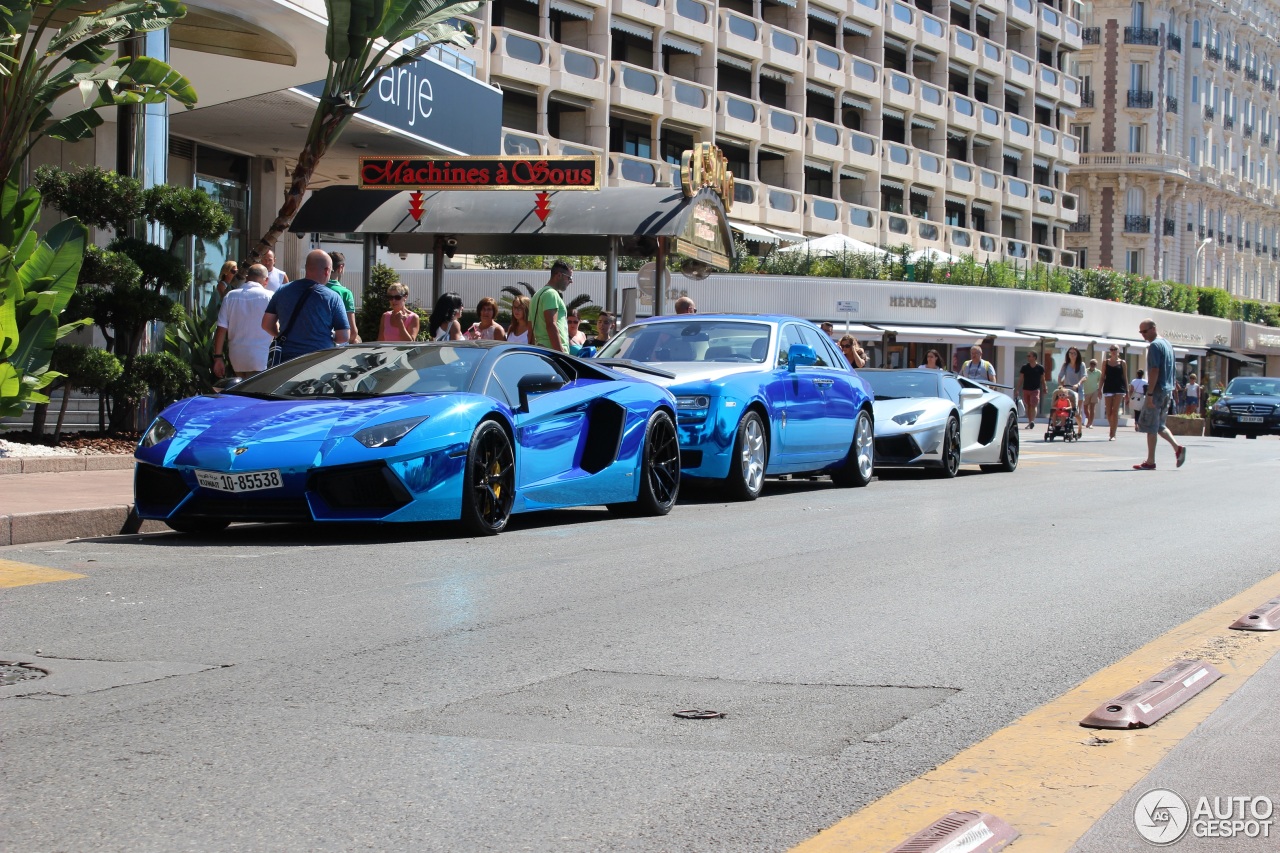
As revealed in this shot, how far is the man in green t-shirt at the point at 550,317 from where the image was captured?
15469mm

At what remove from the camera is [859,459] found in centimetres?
1550

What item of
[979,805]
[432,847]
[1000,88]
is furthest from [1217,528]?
[1000,88]

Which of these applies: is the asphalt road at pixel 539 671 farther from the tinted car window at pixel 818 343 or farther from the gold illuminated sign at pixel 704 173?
the gold illuminated sign at pixel 704 173

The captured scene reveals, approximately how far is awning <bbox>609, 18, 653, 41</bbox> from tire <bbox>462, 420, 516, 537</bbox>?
3766cm

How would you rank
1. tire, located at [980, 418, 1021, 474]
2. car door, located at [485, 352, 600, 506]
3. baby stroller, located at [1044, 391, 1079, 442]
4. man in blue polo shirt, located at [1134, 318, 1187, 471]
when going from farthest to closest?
baby stroller, located at [1044, 391, 1079, 442] < man in blue polo shirt, located at [1134, 318, 1187, 471] < tire, located at [980, 418, 1021, 474] < car door, located at [485, 352, 600, 506]

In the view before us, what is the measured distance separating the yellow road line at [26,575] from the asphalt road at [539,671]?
13 cm

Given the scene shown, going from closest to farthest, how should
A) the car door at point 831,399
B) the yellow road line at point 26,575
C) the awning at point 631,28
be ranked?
the yellow road line at point 26,575, the car door at point 831,399, the awning at point 631,28

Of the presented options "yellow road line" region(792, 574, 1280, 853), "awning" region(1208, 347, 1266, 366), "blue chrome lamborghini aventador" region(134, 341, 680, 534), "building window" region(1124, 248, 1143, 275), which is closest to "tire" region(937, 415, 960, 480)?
"blue chrome lamborghini aventador" region(134, 341, 680, 534)

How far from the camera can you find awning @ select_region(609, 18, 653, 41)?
152 ft

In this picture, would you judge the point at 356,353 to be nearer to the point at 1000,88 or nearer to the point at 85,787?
the point at 85,787

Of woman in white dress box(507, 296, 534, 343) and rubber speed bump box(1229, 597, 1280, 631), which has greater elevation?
woman in white dress box(507, 296, 534, 343)

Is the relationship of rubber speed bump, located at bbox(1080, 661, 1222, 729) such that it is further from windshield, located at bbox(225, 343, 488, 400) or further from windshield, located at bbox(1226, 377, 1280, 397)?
windshield, located at bbox(1226, 377, 1280, 397)

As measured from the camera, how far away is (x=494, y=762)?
432 cm

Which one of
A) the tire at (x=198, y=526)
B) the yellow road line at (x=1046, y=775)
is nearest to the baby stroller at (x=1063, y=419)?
the tire at (x=198, y=526)
